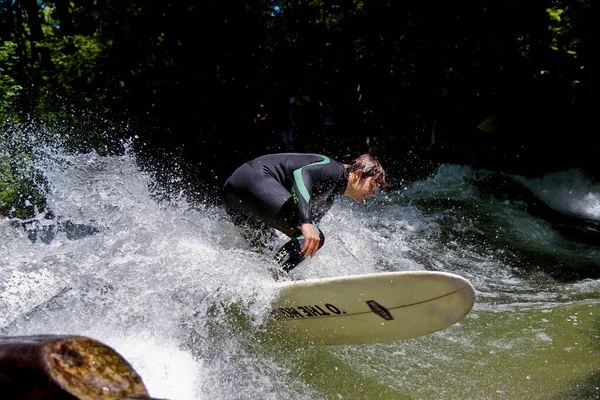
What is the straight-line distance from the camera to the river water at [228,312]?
2.65 meters

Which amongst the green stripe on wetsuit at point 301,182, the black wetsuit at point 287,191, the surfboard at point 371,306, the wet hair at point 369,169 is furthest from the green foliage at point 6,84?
the surfboard at point 371,306

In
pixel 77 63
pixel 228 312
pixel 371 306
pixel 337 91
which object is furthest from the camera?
pixel 77 63

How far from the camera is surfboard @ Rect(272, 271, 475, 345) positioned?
277 cm

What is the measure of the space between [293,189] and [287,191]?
0.12 meters

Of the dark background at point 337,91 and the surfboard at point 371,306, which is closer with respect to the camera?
the surfboard at point 371,306

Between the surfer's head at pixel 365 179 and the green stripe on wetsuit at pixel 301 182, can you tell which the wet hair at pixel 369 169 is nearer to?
the surfer's head at pixel 365 179

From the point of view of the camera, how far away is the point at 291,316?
320 centimetres

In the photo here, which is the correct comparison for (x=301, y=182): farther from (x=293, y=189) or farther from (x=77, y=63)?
(x=77, y=63)

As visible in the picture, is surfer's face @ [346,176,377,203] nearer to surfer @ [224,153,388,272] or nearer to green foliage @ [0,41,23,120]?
surfer @ [224,153,388,272]

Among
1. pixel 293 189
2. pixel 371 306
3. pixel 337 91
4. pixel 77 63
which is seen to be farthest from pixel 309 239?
pixel 77 63

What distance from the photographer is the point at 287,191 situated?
3.61 metres

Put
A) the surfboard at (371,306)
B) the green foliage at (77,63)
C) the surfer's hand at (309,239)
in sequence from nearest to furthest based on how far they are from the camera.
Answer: the surfboard at (371,306) → the surfer's hand at (309,239) → the green foliage at (77,63)

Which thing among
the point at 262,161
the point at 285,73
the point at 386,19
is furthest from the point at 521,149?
the point at 262,161

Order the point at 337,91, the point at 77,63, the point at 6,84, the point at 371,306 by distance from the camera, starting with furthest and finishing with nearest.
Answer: the point at 77,63, the point at 337,91, the point at 6,84, the point at 371,306
